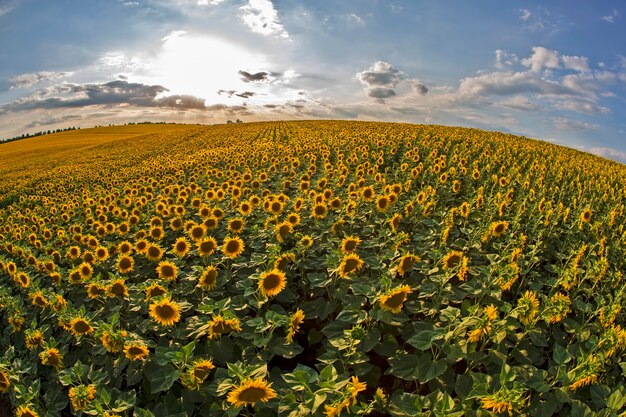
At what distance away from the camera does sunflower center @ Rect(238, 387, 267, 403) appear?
9.84 feet

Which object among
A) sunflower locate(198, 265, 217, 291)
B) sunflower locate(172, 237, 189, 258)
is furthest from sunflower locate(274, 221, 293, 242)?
sunflower locate(172, 237, 189, 258)

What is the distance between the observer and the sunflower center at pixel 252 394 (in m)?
3.00

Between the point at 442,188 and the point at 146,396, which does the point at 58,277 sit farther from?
the point at 442,188

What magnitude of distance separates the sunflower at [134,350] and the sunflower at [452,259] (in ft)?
11.8

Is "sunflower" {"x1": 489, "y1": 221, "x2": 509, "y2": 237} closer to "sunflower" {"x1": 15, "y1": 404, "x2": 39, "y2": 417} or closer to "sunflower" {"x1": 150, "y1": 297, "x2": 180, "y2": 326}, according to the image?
"sunflower" {"x1": 150, "y1": 297, "x2": 180, "y2": 326}

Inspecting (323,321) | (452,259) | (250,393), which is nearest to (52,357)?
(250,393)

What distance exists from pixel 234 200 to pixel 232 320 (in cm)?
494

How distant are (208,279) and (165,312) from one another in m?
0.77

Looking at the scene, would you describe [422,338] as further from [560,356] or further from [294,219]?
[294,219]

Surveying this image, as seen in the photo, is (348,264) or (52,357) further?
(348,264)

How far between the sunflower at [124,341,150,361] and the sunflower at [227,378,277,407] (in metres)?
1.45

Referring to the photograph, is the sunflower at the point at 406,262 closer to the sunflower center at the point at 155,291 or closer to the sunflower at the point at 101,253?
the sunflower center at the point at 155,291

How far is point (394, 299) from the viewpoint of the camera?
12.4 ft

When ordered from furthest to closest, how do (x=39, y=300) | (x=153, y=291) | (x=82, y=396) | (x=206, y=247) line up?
(x=206, y=247) < (x=39, y=300) < (x=153, y=291) < (x=82, y=396)
